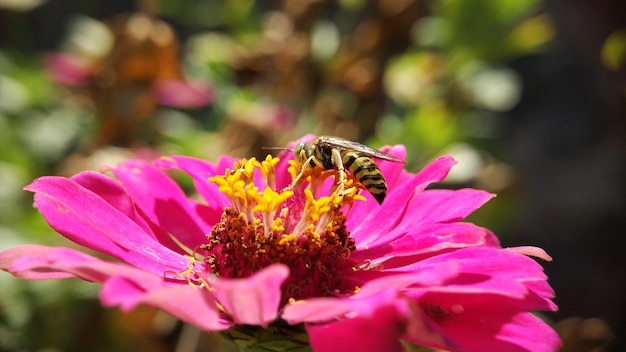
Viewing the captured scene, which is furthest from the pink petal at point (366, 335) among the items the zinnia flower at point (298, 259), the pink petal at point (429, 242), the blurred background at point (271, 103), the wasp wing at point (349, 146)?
the blurred background at point (271, 103)

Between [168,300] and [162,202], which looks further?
[162,202]

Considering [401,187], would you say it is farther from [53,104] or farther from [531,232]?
[531,232]

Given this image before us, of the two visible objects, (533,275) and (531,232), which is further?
→ (531,232)

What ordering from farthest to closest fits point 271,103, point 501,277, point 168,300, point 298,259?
point 271,103
point 298,259
point 501,277
point 168,300

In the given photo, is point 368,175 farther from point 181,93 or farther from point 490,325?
point 181,93

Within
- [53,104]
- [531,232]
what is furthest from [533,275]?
[531,232]

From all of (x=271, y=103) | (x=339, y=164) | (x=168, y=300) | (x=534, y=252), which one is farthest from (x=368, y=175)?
(x=271, y=103)

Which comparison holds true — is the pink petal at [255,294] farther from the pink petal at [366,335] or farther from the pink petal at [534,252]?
the pink petal at [534,252]
